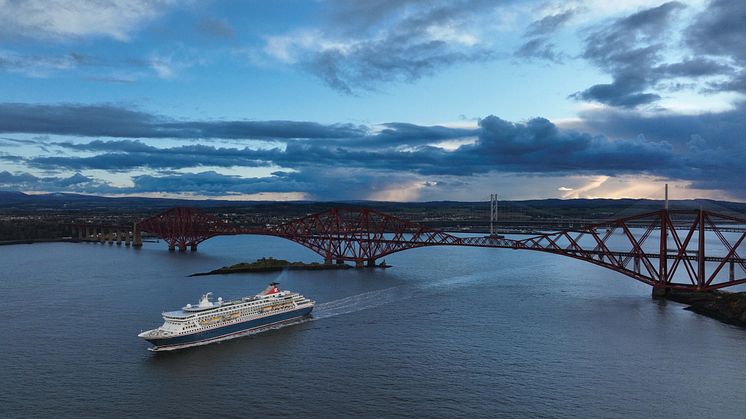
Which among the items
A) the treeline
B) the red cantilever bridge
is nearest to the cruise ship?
the red cantilever bridge

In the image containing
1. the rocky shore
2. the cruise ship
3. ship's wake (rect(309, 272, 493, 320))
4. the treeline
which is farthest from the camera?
the treeline

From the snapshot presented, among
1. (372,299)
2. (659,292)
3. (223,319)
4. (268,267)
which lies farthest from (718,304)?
(268,267)

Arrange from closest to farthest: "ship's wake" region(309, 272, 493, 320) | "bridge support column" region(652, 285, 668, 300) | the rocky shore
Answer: the rocky shore, "ship's wake" region(309, 272, 493, 320), "bridge support column" region(652, 285, 668, 300)

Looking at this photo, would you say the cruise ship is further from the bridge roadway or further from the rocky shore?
the rocky shore

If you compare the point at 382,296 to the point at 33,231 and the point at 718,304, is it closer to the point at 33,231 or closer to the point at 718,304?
the point at 718,304

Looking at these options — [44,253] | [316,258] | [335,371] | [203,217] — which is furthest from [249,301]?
[203,217]

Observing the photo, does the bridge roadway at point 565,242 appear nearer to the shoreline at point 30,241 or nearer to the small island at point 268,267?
the small island at point 268,267

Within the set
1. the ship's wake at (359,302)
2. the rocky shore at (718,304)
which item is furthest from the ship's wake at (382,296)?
the rocky shore at (718,304)
